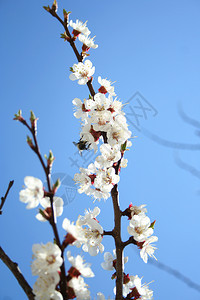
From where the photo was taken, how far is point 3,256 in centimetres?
85

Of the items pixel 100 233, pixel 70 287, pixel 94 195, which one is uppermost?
pixel 94 195

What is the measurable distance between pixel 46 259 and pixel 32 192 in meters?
0.16

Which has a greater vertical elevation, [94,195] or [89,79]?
[89,79]

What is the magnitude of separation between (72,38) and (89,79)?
198mm

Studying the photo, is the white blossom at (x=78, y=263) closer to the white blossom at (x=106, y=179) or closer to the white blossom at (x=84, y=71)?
the white blossom at (x=106, y=179)

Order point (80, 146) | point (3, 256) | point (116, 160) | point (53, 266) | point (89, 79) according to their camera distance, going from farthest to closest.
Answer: point (89, 79) → point (80, 146) → point (116, 160) → point (3, 256) → point (53, 266)

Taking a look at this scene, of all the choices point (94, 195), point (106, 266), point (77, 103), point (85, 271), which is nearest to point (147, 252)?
point (106, 266)

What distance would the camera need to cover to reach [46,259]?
0.76 meters

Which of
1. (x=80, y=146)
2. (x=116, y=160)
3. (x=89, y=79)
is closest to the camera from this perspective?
(x=116, y=160)

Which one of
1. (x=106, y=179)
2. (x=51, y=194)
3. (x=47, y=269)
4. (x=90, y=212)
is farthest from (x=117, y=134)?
(x=47, y=269)

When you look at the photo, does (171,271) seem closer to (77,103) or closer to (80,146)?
(80,146)

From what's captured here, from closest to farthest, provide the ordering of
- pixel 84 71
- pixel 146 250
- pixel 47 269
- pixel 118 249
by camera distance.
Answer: pixel 47 269 → pixel 118 249 → pixel 146 250 → pixel 84 71

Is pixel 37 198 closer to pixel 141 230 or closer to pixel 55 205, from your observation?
pixel 55 205

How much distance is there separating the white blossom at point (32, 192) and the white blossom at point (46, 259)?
0.34ft
